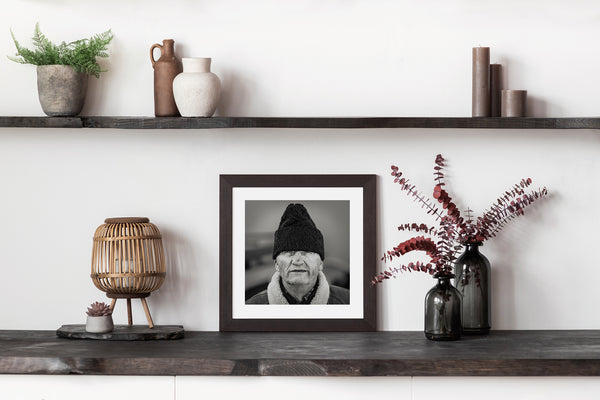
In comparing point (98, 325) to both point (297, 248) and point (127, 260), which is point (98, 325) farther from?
point (297, 248)

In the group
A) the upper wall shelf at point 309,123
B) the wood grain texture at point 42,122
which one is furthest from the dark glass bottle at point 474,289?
the wood grain texture at point 42,122

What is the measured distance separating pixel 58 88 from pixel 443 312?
5.05 feet

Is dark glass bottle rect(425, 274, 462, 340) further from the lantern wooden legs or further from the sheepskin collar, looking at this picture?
the lantern wooden legs

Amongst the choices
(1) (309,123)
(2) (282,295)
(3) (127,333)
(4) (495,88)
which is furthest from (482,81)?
(3) (127,333)

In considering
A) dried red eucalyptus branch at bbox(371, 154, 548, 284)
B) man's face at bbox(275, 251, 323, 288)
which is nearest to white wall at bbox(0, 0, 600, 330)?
dried red eucalyptus branch at bbox(371, 154, 548, 284)

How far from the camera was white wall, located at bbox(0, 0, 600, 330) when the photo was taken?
9.34 ft

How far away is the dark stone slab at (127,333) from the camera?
2637 mm

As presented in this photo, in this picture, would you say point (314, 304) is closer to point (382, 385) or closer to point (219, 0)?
point (382, 385)

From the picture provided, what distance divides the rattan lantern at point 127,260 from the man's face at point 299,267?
1.42 feet

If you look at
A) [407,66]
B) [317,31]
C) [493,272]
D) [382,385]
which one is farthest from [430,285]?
[317,31]

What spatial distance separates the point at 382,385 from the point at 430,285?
61cm

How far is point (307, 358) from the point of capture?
234 centimetres

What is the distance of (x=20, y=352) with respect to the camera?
2.44 metres

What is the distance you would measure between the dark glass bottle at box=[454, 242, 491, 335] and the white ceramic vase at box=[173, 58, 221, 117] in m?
1.05
